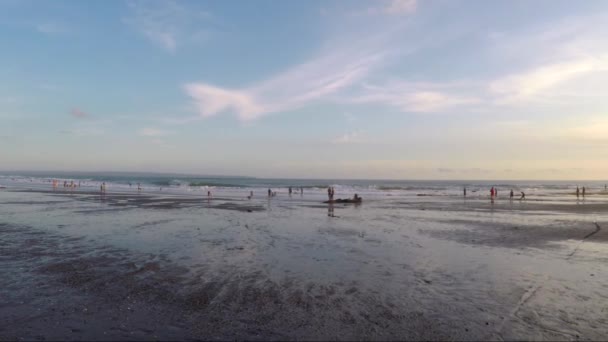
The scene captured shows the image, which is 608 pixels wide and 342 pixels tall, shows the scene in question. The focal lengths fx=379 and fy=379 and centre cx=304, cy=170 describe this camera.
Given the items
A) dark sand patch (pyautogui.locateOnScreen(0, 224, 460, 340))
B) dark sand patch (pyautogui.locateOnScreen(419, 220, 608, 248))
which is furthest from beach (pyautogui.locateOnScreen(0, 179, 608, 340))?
dark sand patch (pyautogui.locateOnScreen(419, 220, 608, 248))

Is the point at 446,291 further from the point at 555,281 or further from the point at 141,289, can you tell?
the point at 141,289

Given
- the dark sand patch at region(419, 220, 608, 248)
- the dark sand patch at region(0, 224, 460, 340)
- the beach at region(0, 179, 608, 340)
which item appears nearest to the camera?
the dark sand patch at region(0, 224, 460, 340)

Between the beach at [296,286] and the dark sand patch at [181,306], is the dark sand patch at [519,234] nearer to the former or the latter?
the beach at [296,286]

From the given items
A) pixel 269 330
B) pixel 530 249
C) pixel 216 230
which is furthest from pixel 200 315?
pixel 530 249

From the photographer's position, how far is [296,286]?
9141 millimetres

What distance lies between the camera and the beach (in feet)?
21.4

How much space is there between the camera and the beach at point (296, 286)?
6535mm

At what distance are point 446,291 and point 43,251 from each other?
488 inches

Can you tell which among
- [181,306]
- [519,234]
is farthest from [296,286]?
[519,234]

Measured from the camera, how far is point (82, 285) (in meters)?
8.81

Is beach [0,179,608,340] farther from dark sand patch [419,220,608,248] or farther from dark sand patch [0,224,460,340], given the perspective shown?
dark sand patch [419,220,608,248]

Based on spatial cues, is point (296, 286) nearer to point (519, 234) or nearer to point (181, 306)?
point (181, 306)

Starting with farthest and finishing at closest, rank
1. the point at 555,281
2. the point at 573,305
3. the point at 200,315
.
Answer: the point at 555,281 < the point at 573,305 < the point at 200,315

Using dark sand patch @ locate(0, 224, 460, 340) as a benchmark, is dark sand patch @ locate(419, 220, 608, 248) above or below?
below
